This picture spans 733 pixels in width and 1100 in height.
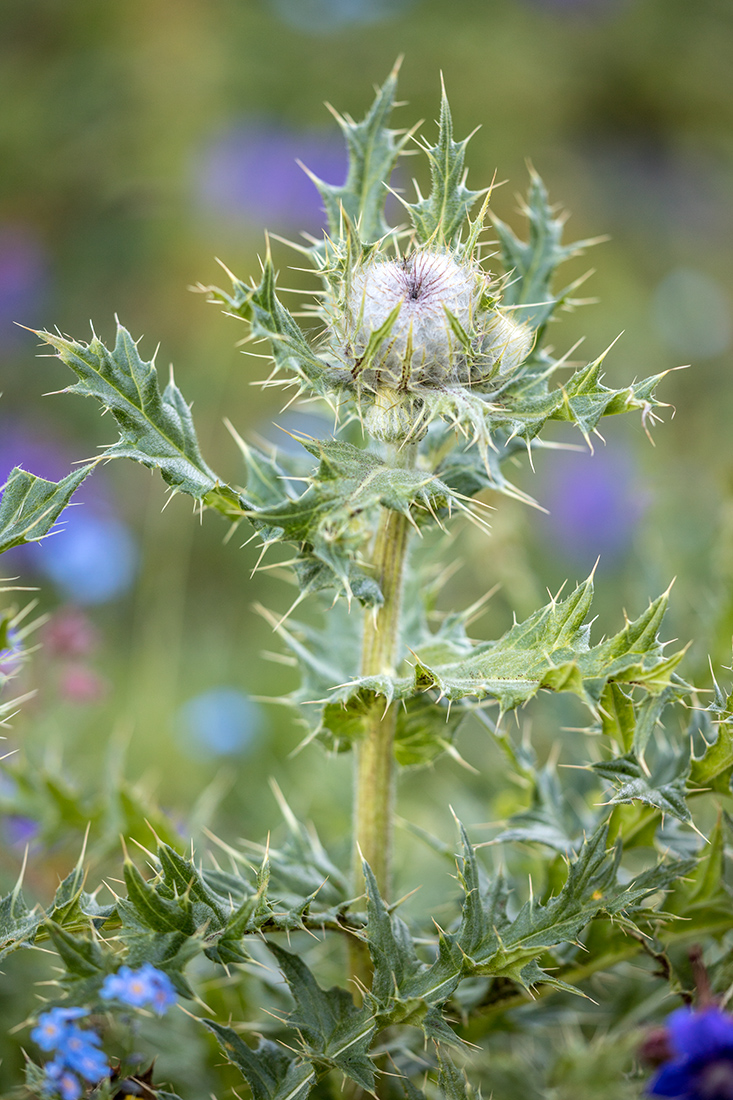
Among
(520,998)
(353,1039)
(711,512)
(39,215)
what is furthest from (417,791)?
(39,215)

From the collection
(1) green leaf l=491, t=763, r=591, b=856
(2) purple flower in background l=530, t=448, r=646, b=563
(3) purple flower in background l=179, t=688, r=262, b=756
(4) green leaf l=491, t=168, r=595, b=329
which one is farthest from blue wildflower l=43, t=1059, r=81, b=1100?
(2) purple flower in background l=530, t=448, r=646, b=563

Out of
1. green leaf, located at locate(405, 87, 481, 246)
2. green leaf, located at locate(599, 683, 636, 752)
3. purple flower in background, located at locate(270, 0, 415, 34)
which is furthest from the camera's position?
purple flower in background, located at locate(270, 0, 415, 34)

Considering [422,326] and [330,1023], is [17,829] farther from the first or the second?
[422,326]

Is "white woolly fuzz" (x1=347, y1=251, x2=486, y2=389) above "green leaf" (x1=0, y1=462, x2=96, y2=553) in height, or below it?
above

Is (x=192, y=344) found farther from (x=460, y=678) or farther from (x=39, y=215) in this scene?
(x=460, y=678)

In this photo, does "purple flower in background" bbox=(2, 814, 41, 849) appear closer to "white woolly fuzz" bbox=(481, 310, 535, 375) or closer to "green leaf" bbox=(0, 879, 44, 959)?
"green leaf" bbox=(0, 879, 44, 959)

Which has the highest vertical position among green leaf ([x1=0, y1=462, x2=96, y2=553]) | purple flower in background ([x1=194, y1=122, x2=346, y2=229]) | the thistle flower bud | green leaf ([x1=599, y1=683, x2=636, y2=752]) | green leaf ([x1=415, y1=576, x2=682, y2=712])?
purple flower in background ([x1=194, y1=122, x2=346, y2=229])

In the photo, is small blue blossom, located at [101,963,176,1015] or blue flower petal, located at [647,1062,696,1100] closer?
blue flower petal, located at [647,1062,696,1100]

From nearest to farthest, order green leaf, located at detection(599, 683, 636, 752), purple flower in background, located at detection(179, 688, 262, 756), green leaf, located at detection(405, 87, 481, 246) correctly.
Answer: green leaf, located at detection(599, 683, 636, 752), green leaf, located at detection(405, 87, 481, 246), purple flower in background, located at detection(179, 688, 262, 756)
